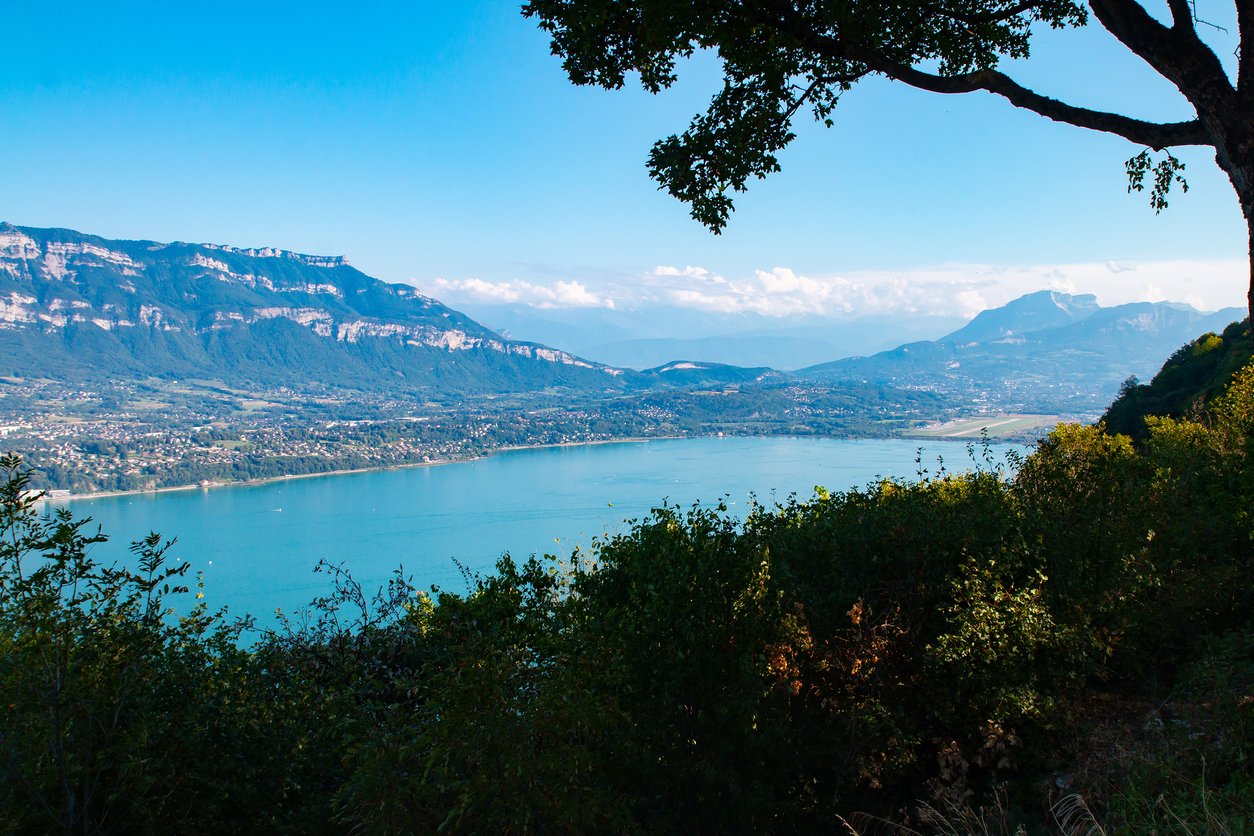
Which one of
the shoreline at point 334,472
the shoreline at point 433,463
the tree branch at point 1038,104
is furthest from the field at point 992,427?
the tree branch at point 1038,104

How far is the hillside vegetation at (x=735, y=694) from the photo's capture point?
4215 millimetres

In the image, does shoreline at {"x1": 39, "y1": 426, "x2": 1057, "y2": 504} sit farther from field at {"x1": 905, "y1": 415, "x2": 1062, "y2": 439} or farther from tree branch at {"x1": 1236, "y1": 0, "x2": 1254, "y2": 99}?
tree branch at {"x1": 1236, "y1": 0, "x2": 1254, "y2": 99}

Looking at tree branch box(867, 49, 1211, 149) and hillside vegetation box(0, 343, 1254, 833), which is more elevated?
tree branch box(867, 49, 1211, 149)

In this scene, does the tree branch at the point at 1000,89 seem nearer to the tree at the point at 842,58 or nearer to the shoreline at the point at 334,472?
the tree at the point at 842,58

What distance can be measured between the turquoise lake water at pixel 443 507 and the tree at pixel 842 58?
102 feet

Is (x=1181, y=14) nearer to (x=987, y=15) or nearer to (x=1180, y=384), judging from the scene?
(x=987, y=15)

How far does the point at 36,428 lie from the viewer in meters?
111

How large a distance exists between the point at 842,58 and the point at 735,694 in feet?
13.6

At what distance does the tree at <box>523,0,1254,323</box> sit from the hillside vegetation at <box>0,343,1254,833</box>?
2.86 m

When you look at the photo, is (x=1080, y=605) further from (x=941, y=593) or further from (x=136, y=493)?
(x=136, y=493)

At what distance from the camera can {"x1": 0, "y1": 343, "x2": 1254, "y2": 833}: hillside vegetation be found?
4.21 metres

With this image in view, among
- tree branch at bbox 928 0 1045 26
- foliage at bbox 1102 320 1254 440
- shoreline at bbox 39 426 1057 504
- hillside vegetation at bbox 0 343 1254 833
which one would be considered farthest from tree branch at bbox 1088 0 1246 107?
shoreline at bbox 39 426 1057 504

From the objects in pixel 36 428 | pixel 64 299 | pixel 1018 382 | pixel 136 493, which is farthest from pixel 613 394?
pixel 64 299

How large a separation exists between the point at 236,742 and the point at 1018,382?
194 meters
